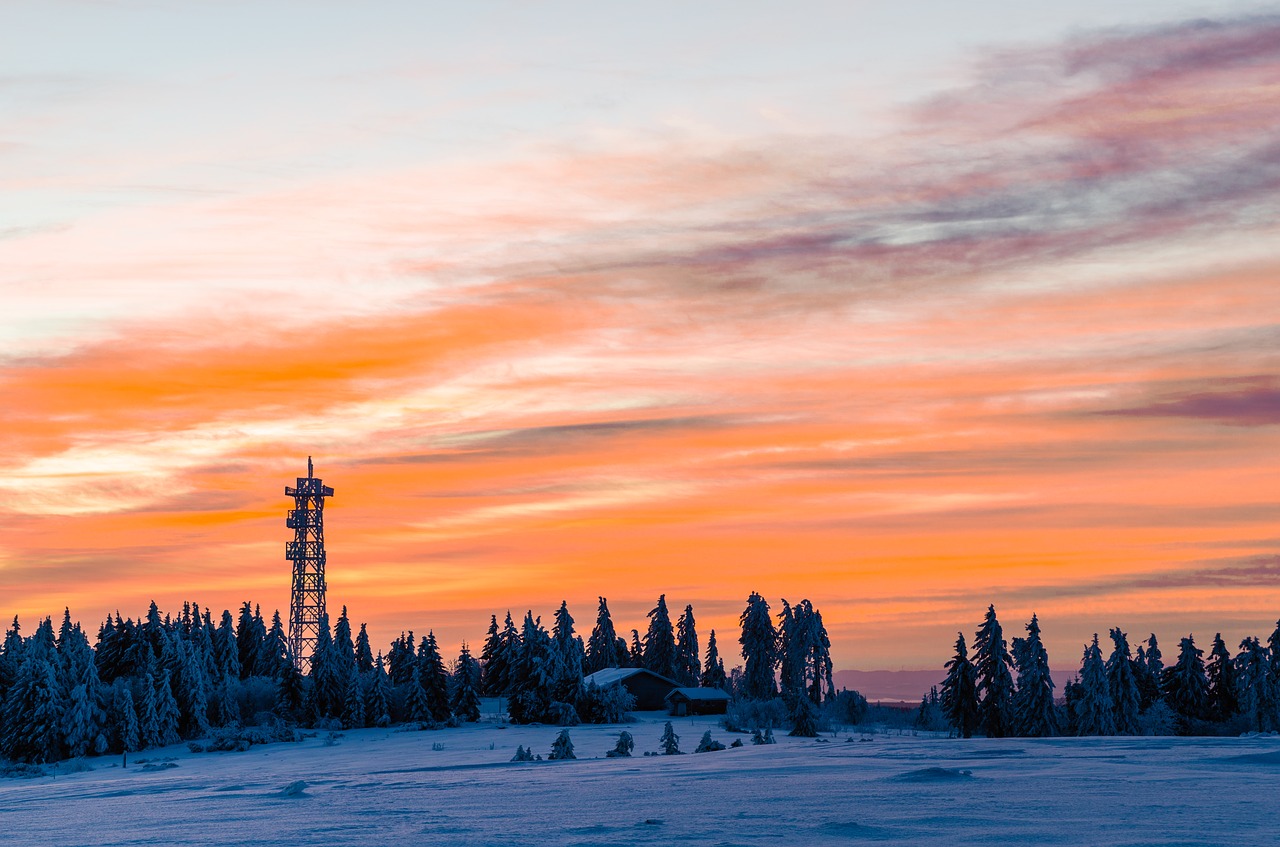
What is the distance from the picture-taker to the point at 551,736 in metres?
78.1

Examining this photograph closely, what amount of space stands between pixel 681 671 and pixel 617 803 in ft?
388

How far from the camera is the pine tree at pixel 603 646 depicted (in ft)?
472

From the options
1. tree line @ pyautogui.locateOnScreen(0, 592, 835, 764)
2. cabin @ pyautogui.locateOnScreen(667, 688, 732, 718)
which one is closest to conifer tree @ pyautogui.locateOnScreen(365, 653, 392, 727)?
tree line @ pyautogui.locateOnScreen(0, 592, 835, 764)

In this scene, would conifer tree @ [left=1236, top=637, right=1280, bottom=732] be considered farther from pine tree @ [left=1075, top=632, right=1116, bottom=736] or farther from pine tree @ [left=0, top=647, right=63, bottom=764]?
pine tree @ [left=0, top=647, right=63, bottom=764]

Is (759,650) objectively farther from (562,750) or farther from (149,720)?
(562,750)

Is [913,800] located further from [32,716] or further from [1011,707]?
[32,716]

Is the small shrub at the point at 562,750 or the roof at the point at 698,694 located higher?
the small shrub at the point at 562,750

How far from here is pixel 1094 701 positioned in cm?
8431

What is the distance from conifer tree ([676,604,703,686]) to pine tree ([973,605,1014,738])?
199 ft

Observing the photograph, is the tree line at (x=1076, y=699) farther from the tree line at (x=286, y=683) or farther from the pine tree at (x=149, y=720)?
the pine tree at (x=149, y=720)

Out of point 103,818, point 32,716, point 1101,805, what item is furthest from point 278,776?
point 32,716

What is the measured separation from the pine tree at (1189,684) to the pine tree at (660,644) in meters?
56.7

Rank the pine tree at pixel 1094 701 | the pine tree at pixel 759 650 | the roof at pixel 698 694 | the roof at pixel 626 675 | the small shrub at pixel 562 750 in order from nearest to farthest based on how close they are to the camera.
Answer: the small shrub at pixel 562 750 → the pine tree at pixel 1094 701 → the roof at pixel 698 694 → the roof at pixel 626 675 → the pine tree at pixel 759 650

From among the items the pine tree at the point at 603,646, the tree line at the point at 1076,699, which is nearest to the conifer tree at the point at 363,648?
the pine tree at the point at 603,646
